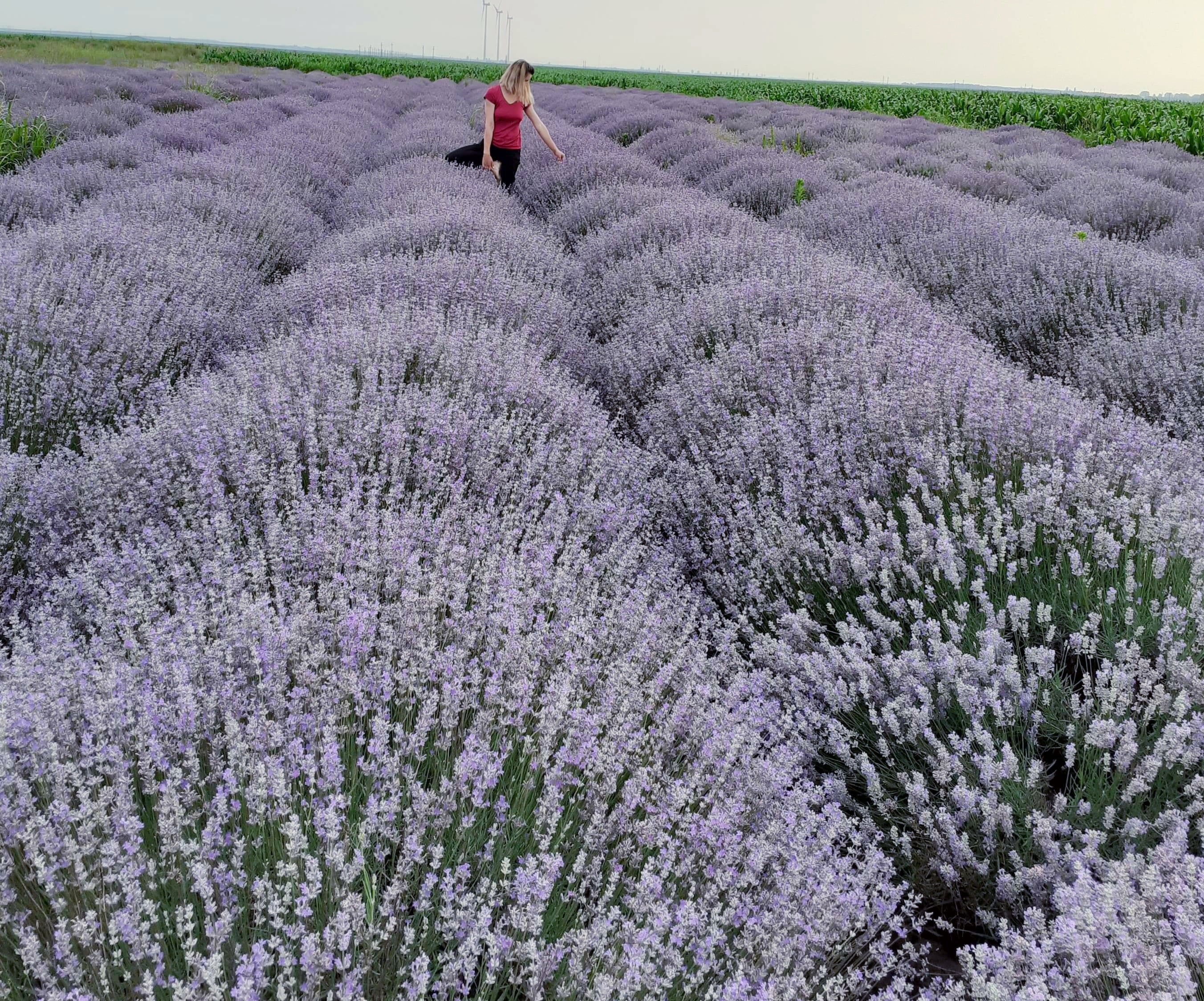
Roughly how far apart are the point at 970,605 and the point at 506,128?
751cm

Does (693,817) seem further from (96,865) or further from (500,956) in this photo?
(96,865)

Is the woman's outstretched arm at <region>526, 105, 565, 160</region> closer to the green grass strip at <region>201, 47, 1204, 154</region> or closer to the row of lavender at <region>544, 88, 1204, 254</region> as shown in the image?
the row of lavender at <region>544, 88, 1204, 254</region>

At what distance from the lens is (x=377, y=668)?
1.53 m

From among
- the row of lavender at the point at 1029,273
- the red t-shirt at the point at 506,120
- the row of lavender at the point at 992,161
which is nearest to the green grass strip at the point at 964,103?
the row of lavender at the point at 992,161

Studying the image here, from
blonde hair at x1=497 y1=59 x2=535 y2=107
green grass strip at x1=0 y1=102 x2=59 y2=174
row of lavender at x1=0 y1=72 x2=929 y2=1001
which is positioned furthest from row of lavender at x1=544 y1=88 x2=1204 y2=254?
green grass strip at x1=0 y1=102 x2=59 y2=174

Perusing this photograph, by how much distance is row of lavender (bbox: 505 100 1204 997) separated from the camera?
1430 millimetres

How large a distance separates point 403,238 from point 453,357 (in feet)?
7.59

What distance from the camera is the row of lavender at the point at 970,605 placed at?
1.43 metres

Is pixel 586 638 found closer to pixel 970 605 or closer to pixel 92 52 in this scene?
pixel 970 605

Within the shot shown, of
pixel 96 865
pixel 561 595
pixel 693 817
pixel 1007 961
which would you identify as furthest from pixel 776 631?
pixel 96 865

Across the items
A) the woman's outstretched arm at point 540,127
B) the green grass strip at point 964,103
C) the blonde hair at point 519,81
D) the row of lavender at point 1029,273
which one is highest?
the green grass strip at point 964,103

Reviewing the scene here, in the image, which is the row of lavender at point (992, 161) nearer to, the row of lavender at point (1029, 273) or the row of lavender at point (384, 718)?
the row of lavender at point (1029, 273)

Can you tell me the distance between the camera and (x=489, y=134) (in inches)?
308

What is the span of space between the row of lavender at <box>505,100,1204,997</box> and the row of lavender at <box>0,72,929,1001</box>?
0.15 meters
